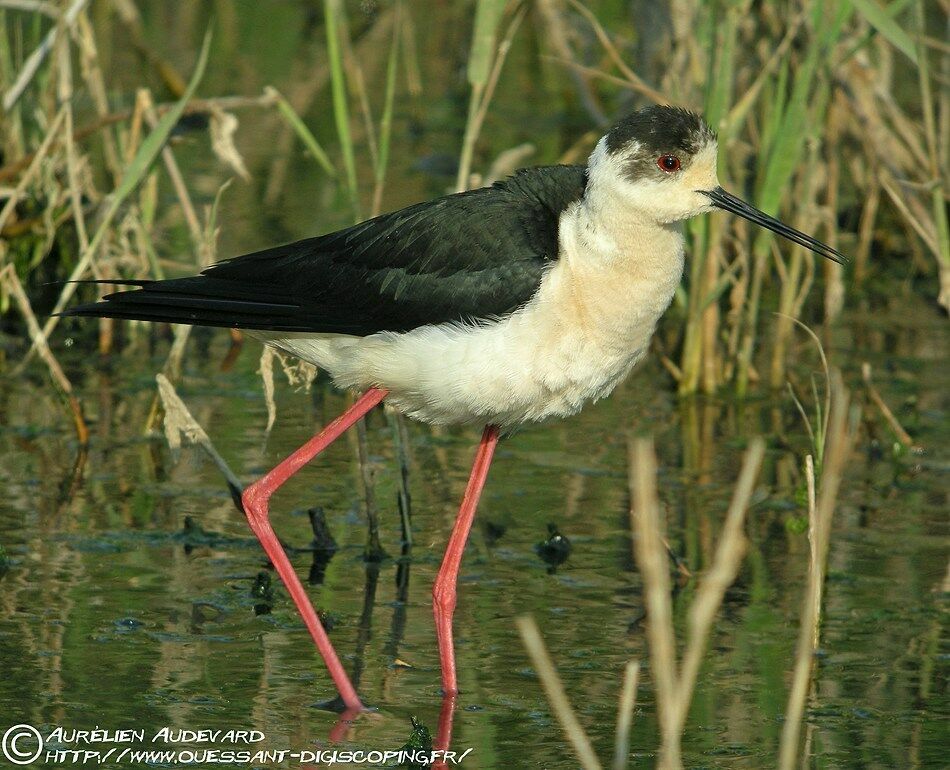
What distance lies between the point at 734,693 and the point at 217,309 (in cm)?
170

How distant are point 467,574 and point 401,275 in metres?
1.02

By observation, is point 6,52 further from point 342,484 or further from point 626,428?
point 626,428

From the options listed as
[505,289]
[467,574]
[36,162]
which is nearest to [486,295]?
[505,289]

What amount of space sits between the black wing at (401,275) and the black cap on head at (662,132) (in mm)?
211

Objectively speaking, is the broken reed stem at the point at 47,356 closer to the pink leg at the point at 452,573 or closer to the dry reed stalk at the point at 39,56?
the dry reed stalk at the point at 39,56

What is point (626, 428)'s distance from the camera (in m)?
6.47

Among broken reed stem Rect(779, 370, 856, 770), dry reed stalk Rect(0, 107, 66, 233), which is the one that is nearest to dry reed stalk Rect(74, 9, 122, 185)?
dry reed stalk Rect(0, 107, 66, 233)

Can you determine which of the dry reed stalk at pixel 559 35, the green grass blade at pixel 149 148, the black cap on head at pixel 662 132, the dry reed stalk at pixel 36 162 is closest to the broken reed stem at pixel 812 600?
the black cap on head at pixel 662 132

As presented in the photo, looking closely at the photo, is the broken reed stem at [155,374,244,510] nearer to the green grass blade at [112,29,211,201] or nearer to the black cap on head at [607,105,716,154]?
the green grass blade at [112,29,211,201]

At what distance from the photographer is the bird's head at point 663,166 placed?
4387 mm

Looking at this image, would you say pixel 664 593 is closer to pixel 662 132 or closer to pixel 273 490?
pixel 662 132

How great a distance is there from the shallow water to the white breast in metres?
0.68

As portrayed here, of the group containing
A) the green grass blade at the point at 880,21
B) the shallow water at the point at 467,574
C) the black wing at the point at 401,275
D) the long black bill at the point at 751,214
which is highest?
the green grass blade at the point at 880,21

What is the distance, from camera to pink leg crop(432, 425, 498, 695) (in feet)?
14.2
